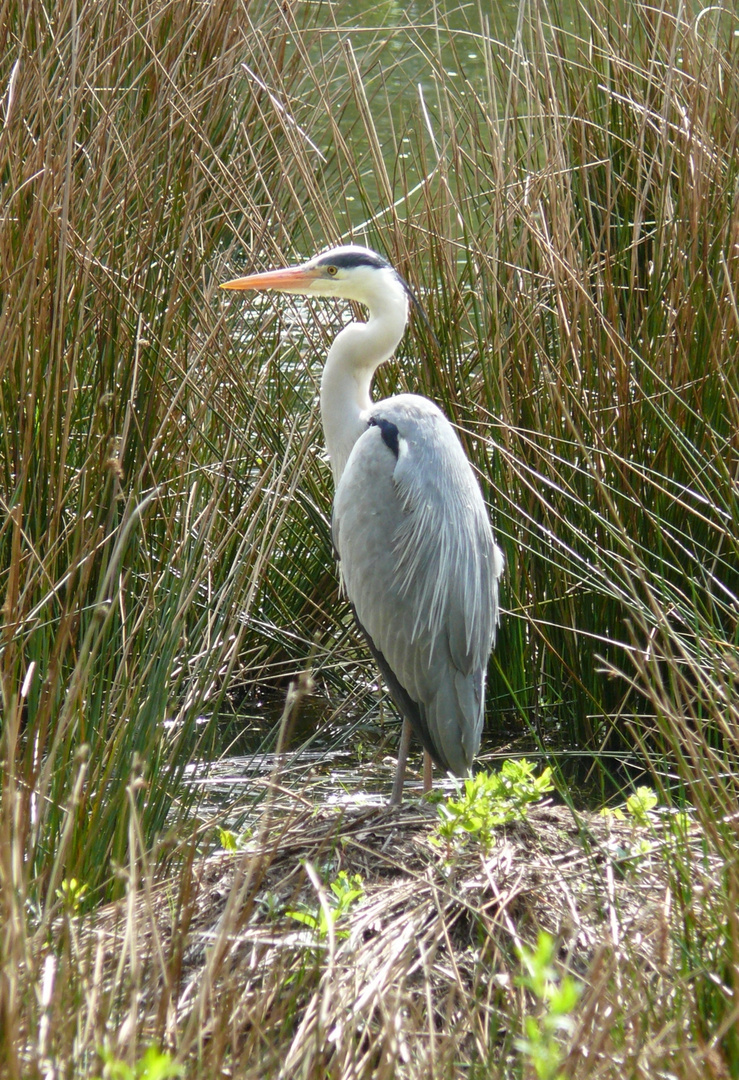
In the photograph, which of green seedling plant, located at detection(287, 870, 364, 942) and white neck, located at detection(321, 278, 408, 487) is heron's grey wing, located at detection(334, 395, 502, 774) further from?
green seedling plant, located at detection(287, 870, 364, 942)

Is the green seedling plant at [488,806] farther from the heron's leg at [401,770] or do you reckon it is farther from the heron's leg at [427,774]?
the heron's leg at [427,774]

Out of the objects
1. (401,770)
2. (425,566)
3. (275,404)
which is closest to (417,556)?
(425,566)

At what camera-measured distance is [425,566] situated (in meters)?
3.14

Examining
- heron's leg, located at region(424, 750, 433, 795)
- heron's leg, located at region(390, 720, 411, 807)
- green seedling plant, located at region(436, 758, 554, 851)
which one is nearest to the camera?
green seedling plant, located at region(436, 758, 554, 851)

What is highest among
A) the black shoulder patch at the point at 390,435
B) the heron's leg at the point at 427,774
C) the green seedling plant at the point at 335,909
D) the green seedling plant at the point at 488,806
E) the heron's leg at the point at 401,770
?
the black shoulder patch at the point at 390,435

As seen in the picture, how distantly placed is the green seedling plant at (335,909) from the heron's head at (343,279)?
1644 millimetres

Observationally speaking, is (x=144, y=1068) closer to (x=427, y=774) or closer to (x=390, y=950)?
(x=390, y=950)

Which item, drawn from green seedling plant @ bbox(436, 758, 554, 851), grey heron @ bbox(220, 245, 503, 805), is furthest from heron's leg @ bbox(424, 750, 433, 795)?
green seedling plant @ bbox(436, 758, 554, 851)

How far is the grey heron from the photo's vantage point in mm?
3096

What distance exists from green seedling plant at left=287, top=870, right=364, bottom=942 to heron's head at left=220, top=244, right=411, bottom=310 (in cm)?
164

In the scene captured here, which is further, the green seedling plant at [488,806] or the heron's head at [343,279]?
the heron's head at [343,279]

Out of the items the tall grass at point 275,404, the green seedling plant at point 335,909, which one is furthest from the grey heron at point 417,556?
the green seedling plant at point 335,909

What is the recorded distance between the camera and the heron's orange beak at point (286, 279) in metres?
3.34

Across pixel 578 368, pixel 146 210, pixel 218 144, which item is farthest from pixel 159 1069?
pixel 218 144
